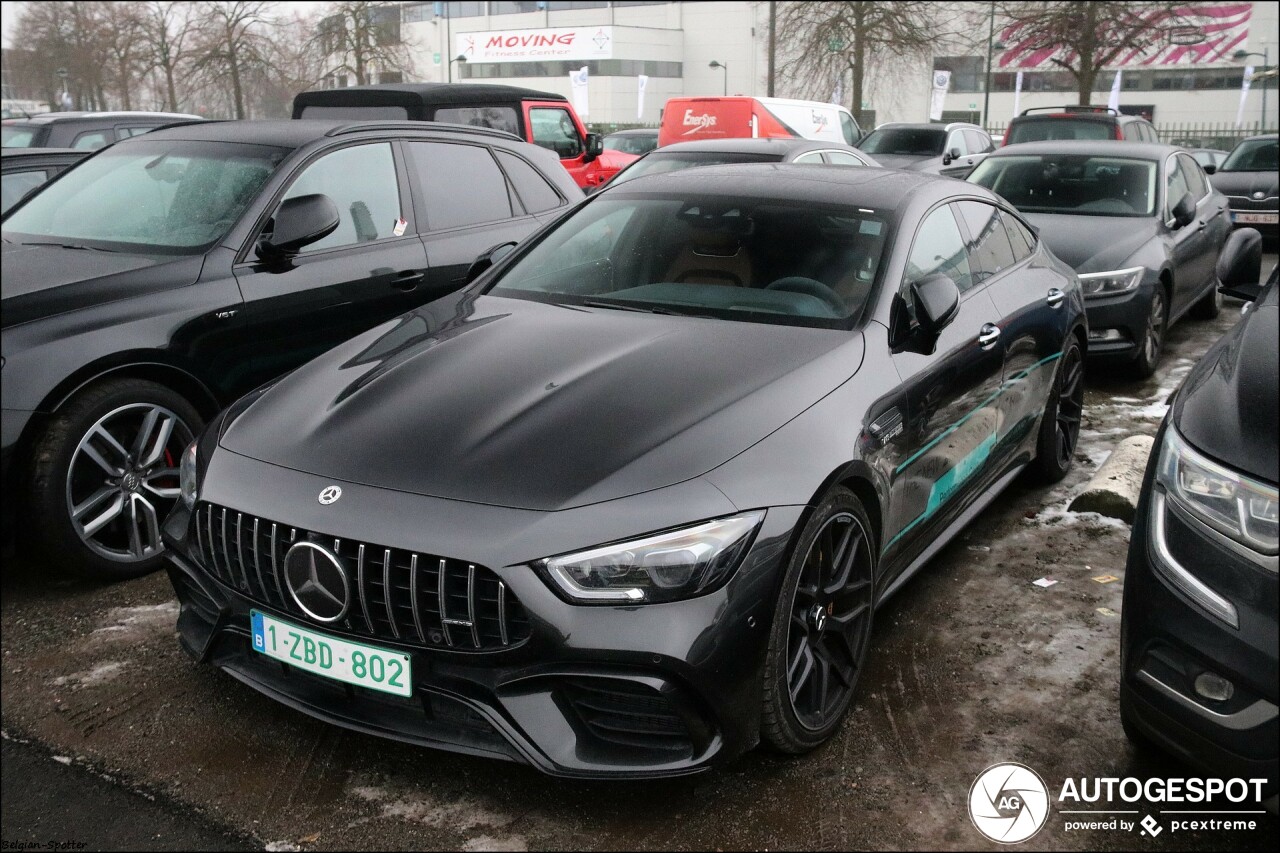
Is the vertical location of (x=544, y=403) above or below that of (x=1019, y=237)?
below

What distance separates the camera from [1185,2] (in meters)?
28.0

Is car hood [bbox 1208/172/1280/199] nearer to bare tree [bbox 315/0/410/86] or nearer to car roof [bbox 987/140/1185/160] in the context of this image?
car roof [bbox 987/140/1185/160]

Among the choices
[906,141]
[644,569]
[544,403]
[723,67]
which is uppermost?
[723,67]

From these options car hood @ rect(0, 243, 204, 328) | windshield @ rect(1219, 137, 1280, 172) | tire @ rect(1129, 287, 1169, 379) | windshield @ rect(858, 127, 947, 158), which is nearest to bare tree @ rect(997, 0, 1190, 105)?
windshield @ rect(858, 127, 947, 158)

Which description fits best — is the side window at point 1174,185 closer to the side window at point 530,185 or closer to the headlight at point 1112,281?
the headlight at point 1112,281

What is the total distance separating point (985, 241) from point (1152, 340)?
12.0ft

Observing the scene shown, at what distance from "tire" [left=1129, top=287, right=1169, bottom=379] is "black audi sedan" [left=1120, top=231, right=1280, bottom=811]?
5082 millimetres

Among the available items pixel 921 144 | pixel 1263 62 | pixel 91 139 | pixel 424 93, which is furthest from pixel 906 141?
pixel 1263 62

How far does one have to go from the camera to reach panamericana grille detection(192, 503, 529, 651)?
2.54 metres

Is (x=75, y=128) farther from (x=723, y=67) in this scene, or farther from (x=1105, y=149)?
(x=723, y=67)

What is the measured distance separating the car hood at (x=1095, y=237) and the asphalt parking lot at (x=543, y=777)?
4.16 meters

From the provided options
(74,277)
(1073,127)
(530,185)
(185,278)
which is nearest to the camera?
(74,277)

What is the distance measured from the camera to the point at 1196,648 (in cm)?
237

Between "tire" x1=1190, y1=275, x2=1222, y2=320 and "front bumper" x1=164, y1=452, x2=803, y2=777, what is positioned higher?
"front bumper" x1=164, y1=452, x2=803, y2=777
